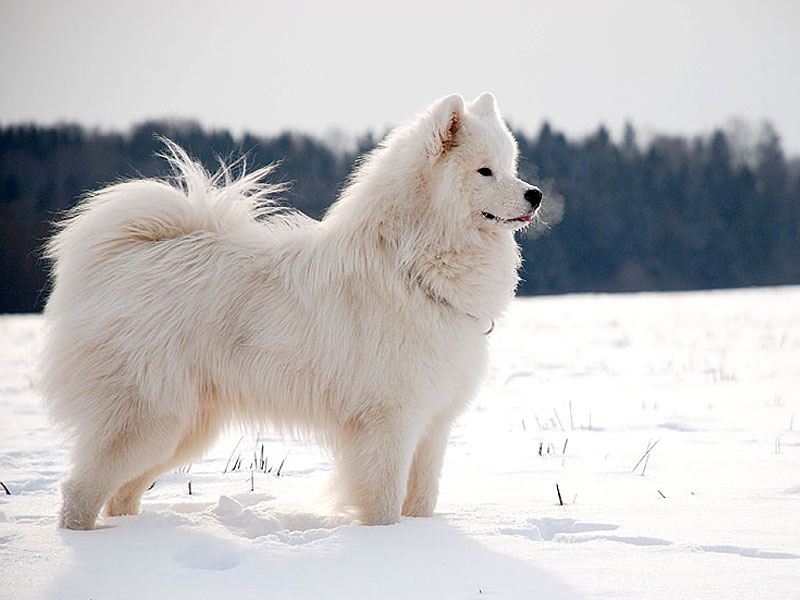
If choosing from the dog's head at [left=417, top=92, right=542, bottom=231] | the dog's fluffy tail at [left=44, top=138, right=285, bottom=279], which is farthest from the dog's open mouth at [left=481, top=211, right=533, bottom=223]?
the dog's fluffy tail at [left=44, top=138, right=285, bottom=279]

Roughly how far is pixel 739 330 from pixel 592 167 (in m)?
38.2

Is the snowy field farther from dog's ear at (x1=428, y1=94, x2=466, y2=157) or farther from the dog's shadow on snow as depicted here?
dog's ear at (x1=428, y1=94, x2=466, y2=157)

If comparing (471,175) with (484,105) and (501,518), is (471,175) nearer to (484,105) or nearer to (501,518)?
(484,105)

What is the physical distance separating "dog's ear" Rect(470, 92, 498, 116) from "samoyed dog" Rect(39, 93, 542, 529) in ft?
0.42

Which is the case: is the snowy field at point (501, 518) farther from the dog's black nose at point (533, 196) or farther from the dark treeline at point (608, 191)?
the dark treeline at point (608, 191)

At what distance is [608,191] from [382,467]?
4728 centimetres

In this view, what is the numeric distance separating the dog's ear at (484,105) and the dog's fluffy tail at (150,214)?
1.17 meters

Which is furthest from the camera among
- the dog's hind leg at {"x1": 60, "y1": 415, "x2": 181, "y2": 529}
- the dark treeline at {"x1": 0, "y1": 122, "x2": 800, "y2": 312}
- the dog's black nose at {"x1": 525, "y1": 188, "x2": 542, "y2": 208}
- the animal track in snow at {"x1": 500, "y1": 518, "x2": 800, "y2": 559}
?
the dark treeline at {"x1": 0, "y1": 122, "x2": 800, "y2": 312}

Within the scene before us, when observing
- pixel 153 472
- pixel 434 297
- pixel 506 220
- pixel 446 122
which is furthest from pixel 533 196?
pixel 153 472

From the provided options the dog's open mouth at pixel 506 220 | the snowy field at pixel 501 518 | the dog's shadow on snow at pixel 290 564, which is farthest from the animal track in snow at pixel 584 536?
the dog's open mouth at pixel 506 220

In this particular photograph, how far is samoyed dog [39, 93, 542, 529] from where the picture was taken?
3.67 m

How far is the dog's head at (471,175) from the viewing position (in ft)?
12.5

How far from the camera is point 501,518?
11.7ft

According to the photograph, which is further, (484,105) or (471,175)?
(484,105)
